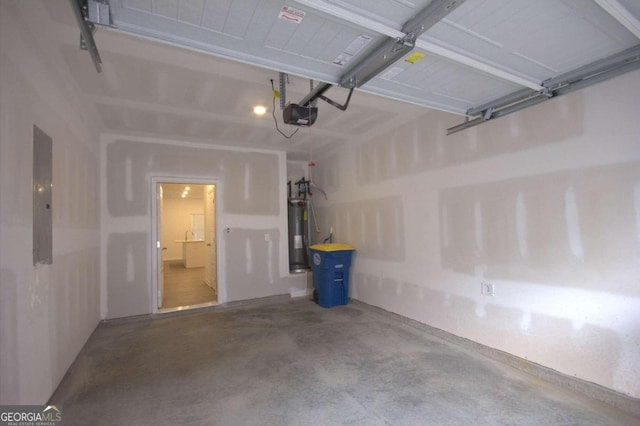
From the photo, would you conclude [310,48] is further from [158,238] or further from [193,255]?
[193,255]

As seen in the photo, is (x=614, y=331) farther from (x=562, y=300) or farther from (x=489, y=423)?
(x=489, y=423)

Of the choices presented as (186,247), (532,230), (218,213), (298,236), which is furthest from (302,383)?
(186,247)

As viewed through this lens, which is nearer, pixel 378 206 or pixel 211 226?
pixel 378 206

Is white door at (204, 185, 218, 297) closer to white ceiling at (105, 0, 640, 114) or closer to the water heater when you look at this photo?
the water heater

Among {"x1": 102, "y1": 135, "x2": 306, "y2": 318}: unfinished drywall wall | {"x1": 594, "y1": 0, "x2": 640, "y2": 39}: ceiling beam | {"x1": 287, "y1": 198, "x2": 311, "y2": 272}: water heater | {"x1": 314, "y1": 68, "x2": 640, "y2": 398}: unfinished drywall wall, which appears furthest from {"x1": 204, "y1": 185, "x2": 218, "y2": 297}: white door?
{"x1": 594, "y1": 0, "x2": 640, "y2": 39}: ceiling beam

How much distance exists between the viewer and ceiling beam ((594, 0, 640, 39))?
4.69 feet

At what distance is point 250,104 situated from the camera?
10.8ft

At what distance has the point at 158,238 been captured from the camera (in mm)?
4473

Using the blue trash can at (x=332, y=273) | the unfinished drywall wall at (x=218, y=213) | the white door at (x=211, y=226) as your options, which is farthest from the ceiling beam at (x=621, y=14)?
the white door at (x=211, y=226)

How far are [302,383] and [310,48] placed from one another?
2478 mm

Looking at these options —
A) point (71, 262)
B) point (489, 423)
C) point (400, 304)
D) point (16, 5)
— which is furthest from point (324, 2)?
point (400, 304)

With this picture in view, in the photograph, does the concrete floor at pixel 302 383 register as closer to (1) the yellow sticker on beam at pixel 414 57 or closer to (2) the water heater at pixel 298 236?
(2) the water heater at pixel 298 236

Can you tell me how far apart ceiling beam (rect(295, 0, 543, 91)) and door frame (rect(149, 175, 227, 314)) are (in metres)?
3.92

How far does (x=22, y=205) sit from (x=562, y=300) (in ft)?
12.6
